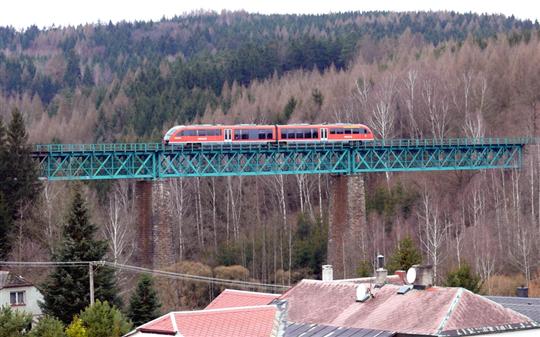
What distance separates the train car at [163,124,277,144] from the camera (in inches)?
3248

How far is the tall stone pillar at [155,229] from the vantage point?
79.4 m

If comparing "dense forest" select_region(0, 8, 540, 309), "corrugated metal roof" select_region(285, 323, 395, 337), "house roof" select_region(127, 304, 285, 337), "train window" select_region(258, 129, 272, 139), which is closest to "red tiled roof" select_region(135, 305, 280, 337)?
"house roof" select_region(127, 304, 285, 337)

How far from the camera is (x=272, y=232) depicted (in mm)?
92750

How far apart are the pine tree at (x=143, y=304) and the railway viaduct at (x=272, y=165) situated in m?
Result: 24.3

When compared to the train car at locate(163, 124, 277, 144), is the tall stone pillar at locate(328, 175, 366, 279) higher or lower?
lower

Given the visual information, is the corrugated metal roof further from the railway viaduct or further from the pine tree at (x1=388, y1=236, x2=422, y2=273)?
the railway viaduct

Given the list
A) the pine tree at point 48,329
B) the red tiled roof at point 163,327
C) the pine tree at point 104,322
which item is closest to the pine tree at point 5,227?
the pine tree at point 104,322

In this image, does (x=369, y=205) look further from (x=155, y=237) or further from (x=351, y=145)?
(x=155, y=237)

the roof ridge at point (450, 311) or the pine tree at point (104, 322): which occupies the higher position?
the roof ridge at point (450, 311)

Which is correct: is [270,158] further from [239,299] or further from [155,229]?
[239,299]

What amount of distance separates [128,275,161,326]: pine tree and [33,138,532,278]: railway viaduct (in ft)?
79.9

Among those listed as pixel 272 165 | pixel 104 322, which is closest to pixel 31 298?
pixel 104 322

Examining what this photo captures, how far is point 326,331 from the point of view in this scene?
39.8 m

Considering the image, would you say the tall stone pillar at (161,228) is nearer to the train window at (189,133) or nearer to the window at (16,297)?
the train window at (189,133)
